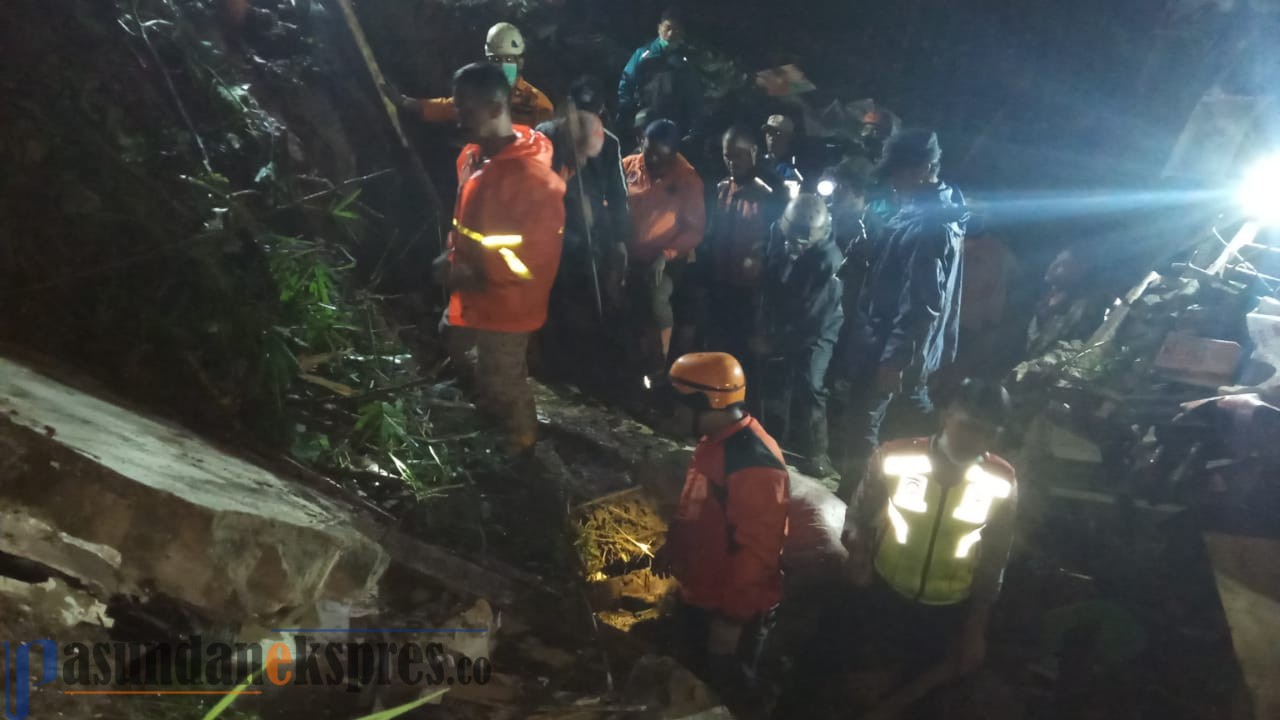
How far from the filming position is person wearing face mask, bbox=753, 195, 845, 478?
17.2 feet

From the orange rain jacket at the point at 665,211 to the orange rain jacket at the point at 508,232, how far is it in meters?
1.80

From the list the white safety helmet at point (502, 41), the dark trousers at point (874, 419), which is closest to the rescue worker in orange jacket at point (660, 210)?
the white safety helmet at point (502, 41)

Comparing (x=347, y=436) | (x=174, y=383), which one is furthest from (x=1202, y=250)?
(x=174, y=383)

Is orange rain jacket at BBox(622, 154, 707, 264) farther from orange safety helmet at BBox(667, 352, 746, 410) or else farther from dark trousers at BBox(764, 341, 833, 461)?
orange safety helmet at BBox(667, 352, 746, 410)

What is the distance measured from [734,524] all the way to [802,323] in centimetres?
281

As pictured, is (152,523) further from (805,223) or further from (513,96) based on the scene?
(805,223)

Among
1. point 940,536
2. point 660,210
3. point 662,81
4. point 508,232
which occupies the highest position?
point 662,81

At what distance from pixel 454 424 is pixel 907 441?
2403mm

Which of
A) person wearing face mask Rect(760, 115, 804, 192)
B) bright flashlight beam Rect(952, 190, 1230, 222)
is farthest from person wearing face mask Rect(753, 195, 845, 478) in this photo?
bright flashlight beam Rect(952, 190, 1230, 222)

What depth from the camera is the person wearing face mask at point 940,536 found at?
112 inches

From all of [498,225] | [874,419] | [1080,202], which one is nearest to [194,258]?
[498,225]

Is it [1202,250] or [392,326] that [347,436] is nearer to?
[392,326]

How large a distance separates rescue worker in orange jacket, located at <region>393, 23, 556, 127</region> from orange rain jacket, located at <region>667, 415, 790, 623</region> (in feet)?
9.33

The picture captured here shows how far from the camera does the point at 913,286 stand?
4.23 m
